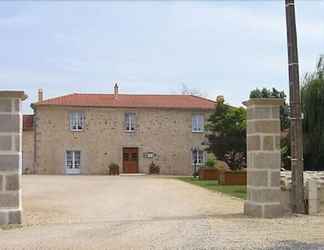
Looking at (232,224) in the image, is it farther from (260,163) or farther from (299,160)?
(299,160)

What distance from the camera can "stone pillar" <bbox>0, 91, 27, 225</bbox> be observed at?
11.6m

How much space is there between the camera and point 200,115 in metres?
46.3

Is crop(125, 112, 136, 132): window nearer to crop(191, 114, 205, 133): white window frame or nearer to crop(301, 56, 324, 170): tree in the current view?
crop(191, 114, 205, 133): white window frame

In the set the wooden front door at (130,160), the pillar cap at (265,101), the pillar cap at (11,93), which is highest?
the pillar cap at (11,93)

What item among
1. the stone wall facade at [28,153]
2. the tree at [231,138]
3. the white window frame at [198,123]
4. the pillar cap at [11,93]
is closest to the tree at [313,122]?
the tree at [231,138]

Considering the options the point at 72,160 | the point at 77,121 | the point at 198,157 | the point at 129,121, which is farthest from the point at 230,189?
the point at 77,121

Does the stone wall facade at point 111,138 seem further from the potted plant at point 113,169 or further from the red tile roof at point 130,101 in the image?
the potted plant at point 113,169

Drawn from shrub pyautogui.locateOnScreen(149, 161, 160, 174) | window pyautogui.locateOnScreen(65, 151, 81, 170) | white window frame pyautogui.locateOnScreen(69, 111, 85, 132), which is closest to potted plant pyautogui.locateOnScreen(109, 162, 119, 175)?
window pyautogui.locateOnScreen(65, 151, 81, 170)

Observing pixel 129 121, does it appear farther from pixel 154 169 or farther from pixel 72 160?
pixel 72 160

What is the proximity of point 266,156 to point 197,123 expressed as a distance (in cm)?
3340

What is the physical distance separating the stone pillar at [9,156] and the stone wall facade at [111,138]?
105 feet

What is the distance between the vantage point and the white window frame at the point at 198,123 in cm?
4588

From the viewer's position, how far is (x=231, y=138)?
111 feet

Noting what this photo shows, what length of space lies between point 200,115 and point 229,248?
3765cm
